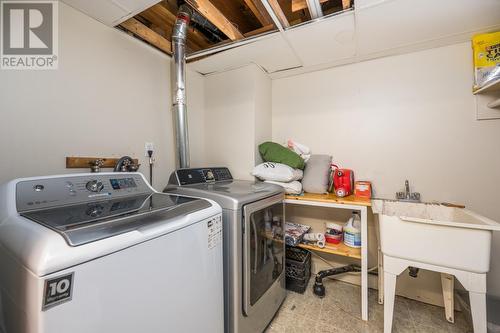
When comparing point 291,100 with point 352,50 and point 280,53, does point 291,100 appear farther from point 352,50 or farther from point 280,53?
point 352,50

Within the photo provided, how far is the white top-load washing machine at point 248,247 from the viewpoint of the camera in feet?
3.70

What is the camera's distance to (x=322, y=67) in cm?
207

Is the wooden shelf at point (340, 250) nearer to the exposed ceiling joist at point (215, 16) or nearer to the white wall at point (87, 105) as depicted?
the white wall at point (87, 105)

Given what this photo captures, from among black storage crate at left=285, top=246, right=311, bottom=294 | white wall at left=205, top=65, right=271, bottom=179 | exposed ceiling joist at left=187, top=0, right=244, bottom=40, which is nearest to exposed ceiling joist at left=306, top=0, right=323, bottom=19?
exposed ceiling joist at left=187, top=0, right=244, bottom=40

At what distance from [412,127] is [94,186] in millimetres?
2350

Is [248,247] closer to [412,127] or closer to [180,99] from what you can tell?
[180,99]

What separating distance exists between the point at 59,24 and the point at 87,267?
4.79 ft

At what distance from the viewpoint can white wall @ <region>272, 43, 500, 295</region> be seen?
159 cm

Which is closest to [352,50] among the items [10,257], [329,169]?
[329,169]

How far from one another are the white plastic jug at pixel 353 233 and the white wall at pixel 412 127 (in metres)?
0.36

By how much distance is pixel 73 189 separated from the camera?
0.97 meters

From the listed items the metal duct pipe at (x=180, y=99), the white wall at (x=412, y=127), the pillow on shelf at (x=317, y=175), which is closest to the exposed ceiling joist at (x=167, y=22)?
the metal duct pipe at (x=180, y=99)

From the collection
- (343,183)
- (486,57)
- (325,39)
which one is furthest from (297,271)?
(486,57)

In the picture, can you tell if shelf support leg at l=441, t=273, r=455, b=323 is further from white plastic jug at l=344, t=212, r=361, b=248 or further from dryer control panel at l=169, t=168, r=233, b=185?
dryer control panel at l=169, t=168, r=233, b=185
